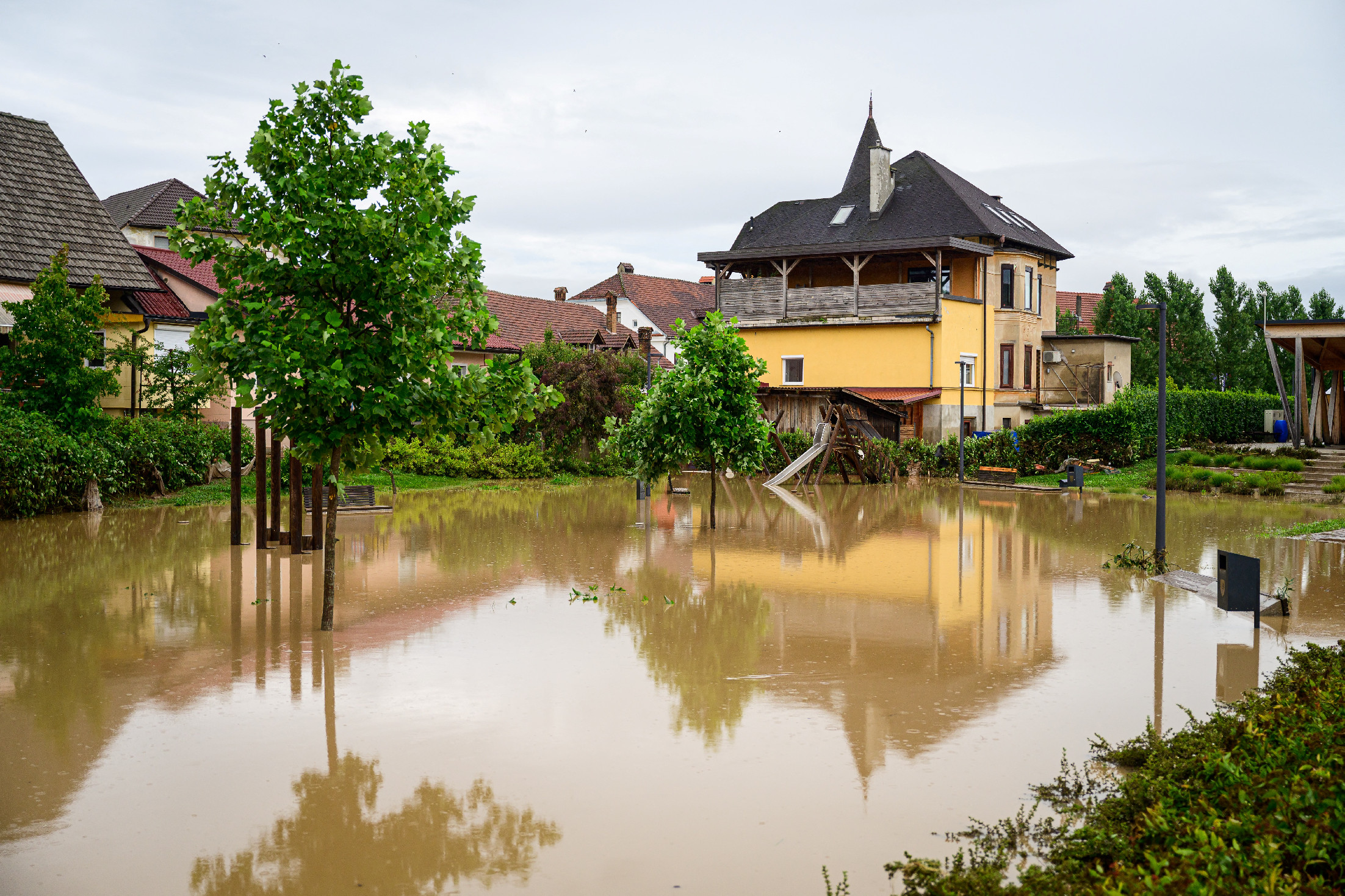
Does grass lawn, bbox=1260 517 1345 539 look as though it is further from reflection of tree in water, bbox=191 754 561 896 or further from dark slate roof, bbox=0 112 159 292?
dark slate roof, bbox=0 112 159 292

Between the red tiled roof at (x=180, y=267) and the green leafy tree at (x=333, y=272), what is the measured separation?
26.2 m

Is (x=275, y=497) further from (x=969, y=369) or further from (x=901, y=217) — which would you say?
(x=901, y=217)

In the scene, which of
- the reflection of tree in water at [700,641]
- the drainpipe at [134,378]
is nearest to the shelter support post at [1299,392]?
the reflection of tree in water at [700,641]

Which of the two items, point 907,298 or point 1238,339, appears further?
point 1238,339

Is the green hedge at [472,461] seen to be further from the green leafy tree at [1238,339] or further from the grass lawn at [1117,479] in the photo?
the green leafy tree at [1238,339]

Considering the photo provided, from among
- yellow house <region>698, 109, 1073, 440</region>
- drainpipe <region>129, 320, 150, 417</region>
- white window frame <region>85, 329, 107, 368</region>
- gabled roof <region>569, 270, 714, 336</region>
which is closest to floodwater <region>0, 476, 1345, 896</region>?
white window frame <region>85, 329, 107, 368</region>

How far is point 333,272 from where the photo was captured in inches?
471

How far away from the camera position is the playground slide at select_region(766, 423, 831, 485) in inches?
1346

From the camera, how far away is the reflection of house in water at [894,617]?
981cm

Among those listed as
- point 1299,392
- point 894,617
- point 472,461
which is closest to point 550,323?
point 472,461

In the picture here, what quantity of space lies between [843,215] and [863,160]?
14.6 ft

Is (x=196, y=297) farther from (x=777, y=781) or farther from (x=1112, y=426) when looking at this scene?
(x=777, y=781)

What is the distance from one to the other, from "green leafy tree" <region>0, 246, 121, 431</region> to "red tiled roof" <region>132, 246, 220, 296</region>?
36.4ft

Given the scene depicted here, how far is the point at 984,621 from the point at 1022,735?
4.88 m
